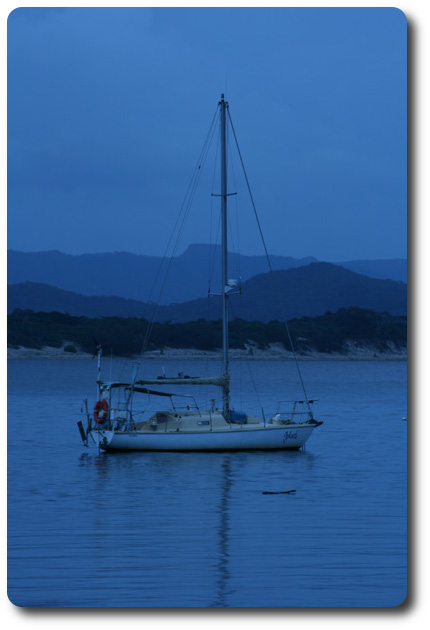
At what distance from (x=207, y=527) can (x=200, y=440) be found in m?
7.91

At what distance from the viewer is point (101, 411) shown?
23859 millimetres

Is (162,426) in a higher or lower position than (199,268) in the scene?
lower

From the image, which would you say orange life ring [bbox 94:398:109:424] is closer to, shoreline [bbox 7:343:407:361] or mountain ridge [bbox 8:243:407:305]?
shoreline [bbox 7:343:407:361]

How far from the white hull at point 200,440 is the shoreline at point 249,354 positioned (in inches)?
112

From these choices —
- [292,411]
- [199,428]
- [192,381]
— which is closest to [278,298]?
[192,381]

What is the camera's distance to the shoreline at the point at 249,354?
24.2 meters

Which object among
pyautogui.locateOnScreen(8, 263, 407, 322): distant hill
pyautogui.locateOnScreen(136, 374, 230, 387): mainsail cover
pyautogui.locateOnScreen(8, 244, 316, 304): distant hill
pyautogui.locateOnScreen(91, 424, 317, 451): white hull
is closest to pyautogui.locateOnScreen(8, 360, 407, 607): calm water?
pyautogui.locateOnScreen(91, 424, 317, 451): white hull

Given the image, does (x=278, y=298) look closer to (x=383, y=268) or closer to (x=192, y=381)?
(x=192, y=381)

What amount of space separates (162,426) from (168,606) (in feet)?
43.7

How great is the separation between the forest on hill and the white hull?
2.36 metres
